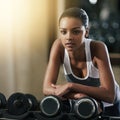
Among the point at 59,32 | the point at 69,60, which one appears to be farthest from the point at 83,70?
the point at 59,32

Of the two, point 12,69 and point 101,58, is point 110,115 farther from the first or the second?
point 12,69

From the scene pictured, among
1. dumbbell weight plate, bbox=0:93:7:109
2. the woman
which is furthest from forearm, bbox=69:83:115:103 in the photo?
dumbbell weight plate, bbox=0:93:7:109

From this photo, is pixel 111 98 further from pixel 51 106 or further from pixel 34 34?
pixel 34 34

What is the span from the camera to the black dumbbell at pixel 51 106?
128cm

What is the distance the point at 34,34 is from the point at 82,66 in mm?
301

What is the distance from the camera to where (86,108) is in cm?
126

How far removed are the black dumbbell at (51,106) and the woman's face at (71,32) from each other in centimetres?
22

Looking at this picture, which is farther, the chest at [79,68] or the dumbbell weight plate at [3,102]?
the dumbbell weight plate at [3,102]

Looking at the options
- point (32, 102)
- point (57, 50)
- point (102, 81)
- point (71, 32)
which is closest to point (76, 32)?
point (71, 32)

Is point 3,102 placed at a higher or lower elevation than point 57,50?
lower

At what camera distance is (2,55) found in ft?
5.04

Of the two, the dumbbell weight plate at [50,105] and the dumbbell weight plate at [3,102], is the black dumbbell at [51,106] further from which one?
the dumbbell weight plate at [3,102]

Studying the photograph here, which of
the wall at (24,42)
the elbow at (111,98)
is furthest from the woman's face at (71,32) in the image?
the elbow at (111,98)

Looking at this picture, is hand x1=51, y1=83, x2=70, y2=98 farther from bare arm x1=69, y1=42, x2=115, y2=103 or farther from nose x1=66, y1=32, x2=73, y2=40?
nose x1=66, y1=32, x2=73, y2=40
